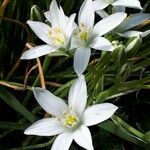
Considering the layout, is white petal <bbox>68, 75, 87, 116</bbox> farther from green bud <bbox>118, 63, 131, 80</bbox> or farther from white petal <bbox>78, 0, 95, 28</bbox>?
white petal <bbox>78, 0, 95, 28</bbox>

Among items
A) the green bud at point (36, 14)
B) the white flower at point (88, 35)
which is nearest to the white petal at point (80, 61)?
the white flower at point (88, 35)

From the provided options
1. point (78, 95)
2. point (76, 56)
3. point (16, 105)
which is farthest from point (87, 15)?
point (16, 105)

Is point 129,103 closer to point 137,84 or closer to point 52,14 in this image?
point 137,84

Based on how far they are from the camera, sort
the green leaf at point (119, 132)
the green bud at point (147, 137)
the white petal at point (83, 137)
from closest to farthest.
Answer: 1. the white petal at point (83, 137)
2. the green bud at point (147, 137)
3. the green leaf at point (119, 132)

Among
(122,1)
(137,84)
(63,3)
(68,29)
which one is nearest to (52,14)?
(68,29)

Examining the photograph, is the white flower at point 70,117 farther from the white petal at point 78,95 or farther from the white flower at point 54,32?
the white flower at point 54,32
